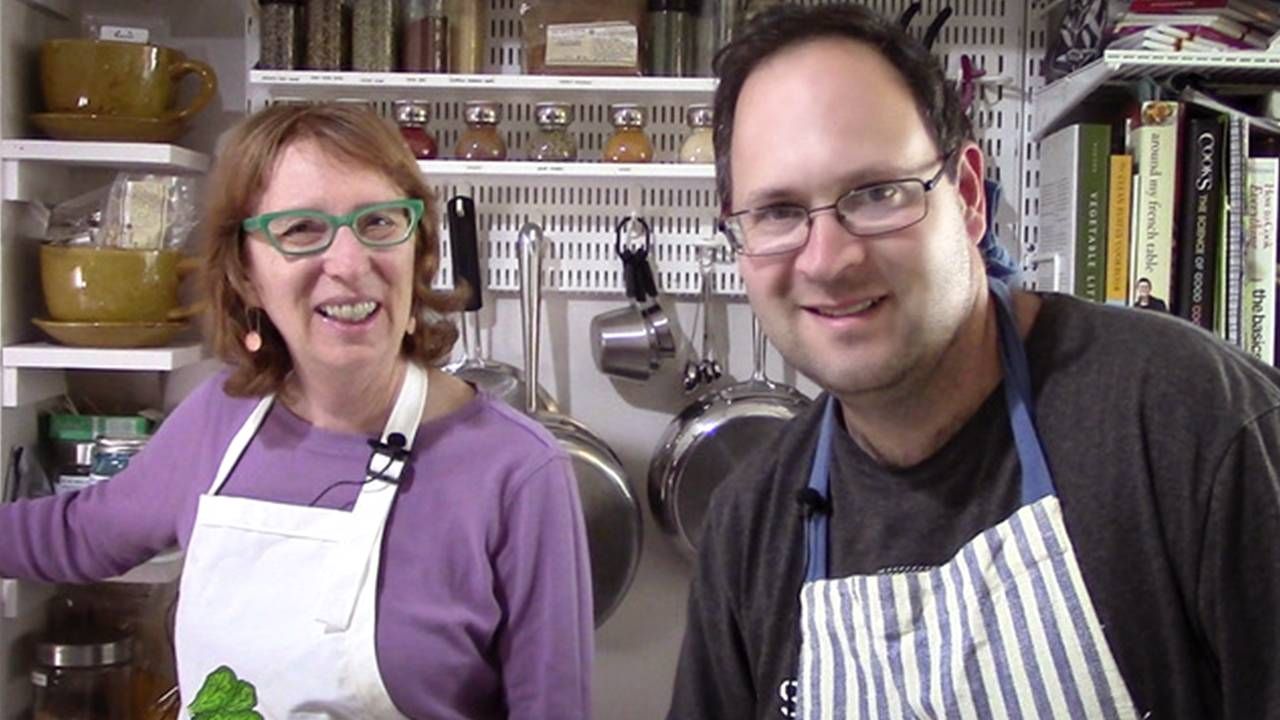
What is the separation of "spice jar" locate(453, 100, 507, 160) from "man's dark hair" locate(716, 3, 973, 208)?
788mm

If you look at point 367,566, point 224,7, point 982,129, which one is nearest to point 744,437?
point 982,129

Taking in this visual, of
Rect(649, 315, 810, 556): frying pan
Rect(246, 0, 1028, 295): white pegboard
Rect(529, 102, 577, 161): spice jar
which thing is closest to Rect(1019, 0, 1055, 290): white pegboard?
Rect(246, 0, 1028, 295): white pegboard

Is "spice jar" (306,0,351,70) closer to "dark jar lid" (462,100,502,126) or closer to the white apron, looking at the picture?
"dark jar lid" (462,100,502,126)

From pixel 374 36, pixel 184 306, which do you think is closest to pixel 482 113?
pixel 374 36

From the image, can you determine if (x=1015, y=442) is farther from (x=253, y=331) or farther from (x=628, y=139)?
(x=628, y=139)

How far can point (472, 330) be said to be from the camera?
1.83 metres

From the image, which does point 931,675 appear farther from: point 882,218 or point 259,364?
point 259,364

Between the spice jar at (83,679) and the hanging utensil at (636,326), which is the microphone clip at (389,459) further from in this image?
the spice jar at (83,679)

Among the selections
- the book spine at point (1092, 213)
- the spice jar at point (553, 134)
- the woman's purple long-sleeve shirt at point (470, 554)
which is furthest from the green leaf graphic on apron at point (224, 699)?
the book spine at point (1092, 213)

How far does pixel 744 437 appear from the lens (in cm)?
174

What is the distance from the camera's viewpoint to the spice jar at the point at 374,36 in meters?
1.69

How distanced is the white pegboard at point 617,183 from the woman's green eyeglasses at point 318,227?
53cm

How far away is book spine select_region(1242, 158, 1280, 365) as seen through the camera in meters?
1.54

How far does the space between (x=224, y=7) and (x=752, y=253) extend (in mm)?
1227
